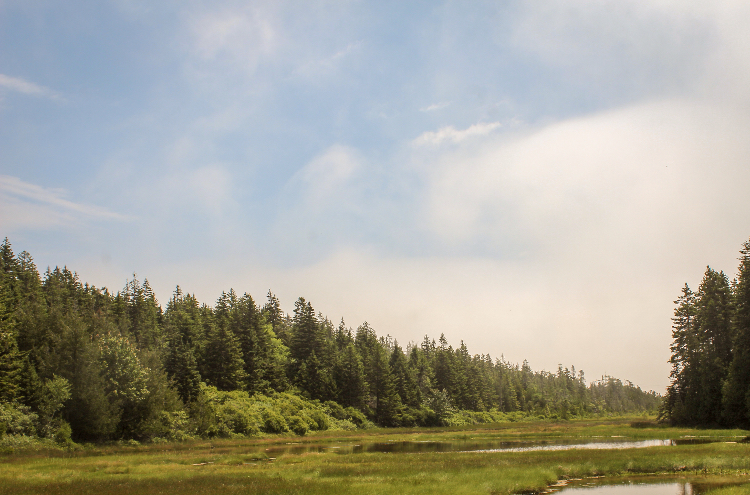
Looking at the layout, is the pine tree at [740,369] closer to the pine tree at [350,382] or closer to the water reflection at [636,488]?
the water reflection at [636,488]

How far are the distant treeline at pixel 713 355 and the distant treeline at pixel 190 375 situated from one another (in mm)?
60517

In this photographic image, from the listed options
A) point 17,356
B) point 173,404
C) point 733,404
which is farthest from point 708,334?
point 17,356

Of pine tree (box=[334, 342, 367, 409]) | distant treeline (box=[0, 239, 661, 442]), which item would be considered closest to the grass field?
distant treeline (box=[0, 239, 661, 442])

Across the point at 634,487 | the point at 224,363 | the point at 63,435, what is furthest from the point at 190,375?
the point at 634,487

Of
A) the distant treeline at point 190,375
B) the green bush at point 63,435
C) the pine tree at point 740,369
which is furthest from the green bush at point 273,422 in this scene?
the pine tree at point 740,369

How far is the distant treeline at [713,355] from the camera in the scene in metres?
66.0

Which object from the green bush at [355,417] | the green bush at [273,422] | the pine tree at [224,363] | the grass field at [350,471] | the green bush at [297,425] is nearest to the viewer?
the grass field at [350,471]

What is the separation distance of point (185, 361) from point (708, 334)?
302 feet

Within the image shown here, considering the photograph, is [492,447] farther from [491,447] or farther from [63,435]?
[63,435]

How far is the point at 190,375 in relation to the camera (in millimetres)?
88562

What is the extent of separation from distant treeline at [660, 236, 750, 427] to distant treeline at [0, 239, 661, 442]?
6052 centimetres

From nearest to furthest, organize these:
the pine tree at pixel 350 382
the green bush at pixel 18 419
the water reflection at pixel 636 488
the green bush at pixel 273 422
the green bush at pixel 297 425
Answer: the water reflection at pixel 636 488 < the green bush at pixel 18 419 < the green bush at pixel 273 422 < the green bush at pixel 297 425 < the pine tree at pixel 350 382

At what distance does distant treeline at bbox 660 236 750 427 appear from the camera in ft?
217

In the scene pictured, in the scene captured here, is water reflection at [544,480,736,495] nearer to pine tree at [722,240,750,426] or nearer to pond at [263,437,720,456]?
pond at [263,437,720,456]
